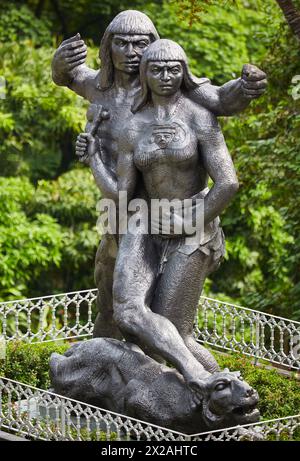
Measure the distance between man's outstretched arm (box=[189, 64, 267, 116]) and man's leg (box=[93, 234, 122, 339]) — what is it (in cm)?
140

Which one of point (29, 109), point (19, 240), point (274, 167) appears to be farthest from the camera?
point (29, 109)

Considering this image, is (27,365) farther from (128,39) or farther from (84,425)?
(128,39)

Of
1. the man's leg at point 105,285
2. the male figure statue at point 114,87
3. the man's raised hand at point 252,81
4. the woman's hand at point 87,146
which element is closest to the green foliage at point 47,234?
the man's leg at point 105,285

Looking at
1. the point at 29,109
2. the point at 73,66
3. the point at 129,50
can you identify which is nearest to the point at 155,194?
the point at 129,50

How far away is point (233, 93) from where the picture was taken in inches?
523

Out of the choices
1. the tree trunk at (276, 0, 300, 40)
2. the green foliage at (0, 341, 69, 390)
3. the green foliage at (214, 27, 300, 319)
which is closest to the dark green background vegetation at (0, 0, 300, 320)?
the green foliage at (214, 27, 300, 319)

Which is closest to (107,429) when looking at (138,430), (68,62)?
(138,430)

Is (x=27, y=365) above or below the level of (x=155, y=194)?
below

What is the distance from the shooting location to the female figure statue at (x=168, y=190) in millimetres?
13234

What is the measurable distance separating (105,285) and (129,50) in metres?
2.05

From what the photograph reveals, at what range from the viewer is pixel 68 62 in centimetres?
1407
